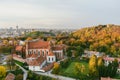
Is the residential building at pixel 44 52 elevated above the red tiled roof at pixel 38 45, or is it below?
below

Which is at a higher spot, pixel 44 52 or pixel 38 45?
pixel 38 45

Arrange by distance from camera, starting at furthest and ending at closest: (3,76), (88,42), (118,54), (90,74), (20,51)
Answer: (88,42)
(118,54)
(20,51)
(90,74)
(3,76)

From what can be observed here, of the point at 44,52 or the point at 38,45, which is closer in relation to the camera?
the point at 44,52

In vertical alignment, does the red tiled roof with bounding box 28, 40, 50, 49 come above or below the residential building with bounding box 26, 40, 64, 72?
above

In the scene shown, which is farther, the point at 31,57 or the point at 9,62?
the point at 31,57

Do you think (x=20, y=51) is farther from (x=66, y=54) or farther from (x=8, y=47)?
(x=66, y=54)

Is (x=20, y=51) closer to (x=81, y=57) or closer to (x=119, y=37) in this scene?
(x=81, y=57)

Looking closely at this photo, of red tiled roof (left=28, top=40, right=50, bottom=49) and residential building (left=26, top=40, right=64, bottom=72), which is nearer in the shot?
residential building (left=26, top=40, right=64, bottom=72)

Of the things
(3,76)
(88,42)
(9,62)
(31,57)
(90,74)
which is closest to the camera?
(3,76)

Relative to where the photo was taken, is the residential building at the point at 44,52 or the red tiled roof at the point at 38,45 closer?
the residential building at the point at 44,52

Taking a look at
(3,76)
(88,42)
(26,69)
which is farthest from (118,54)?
(3,76)
